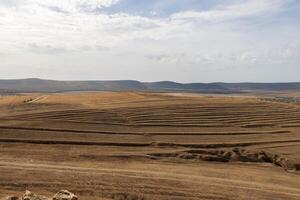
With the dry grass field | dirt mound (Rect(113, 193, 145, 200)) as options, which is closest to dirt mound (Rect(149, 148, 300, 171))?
the dry grass field

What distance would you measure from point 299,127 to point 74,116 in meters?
25.0

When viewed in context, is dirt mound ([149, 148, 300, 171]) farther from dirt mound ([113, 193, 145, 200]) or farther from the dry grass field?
dirt mound ([113, 193, 145, 200])

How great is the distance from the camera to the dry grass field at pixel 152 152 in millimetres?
25500

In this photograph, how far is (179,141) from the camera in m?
43.2

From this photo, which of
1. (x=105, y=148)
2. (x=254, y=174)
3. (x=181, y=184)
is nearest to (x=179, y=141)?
(x=105, y=148)

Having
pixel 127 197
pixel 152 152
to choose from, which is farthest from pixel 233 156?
pixel 127 197

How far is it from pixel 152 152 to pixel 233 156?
635cm

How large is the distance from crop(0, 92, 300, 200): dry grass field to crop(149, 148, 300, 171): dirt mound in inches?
3.0

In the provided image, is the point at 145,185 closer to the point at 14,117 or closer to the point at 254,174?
the point at 254,174

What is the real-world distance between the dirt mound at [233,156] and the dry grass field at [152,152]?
8 centimetres

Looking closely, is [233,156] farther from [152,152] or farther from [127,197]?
[127,197]

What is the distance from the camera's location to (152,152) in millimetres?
37688

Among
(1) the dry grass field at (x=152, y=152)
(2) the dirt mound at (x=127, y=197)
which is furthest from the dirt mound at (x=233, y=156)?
(2) the dirt mound at (x=127, y=197)

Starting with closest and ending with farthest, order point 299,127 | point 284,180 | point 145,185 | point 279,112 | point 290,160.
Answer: point 145,185
point 284,180
point 290,160
point 299,127
point 279,112
